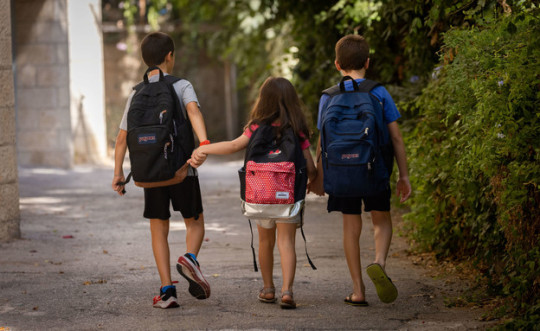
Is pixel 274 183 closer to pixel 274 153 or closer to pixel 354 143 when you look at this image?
pixel 274 153

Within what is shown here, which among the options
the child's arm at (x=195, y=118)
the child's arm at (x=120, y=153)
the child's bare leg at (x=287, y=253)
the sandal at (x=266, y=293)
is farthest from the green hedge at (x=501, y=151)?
the child's arm at (x=120, y=153)

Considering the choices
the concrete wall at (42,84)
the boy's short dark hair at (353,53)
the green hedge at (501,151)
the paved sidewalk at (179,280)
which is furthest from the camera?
the concrete wall at (42,84)

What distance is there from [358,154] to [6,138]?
3780mm

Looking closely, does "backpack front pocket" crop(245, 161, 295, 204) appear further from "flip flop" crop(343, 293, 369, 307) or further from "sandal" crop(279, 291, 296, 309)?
"flip flop" crop(343, 293, 369, 307)

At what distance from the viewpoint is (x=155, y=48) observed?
179 inches

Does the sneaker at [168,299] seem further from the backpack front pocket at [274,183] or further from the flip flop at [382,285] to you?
the flip flop at [382,285]

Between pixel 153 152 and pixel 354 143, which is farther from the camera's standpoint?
pixel 153 152

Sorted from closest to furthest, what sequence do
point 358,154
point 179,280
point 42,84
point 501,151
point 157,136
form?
point 501,151 → point 358,154 → point 157,136 → point 179,280 → point 42,84

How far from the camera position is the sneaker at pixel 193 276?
4414mm

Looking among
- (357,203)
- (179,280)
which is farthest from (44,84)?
(357,203)

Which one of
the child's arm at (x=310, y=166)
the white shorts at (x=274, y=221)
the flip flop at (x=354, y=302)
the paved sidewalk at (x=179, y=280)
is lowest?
the paved sidewalk at (x=179, y=280)

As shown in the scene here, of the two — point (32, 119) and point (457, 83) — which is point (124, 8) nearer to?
point (32, 119)

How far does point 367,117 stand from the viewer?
4.22 meters

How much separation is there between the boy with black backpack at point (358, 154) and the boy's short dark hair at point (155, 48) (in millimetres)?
976
